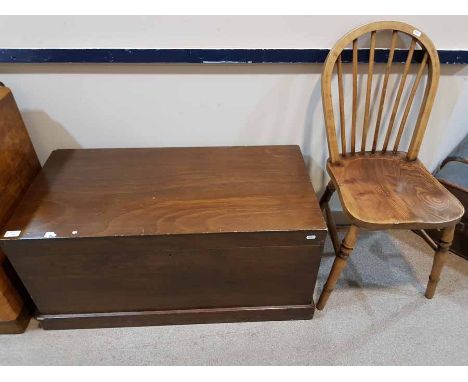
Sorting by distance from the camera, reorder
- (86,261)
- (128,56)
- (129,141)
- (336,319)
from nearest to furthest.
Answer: (86,261) → (128,56) → (336,319) → (129,141)

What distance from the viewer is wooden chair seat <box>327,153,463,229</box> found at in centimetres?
101

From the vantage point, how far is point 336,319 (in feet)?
4.10

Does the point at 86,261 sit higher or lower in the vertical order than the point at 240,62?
lower

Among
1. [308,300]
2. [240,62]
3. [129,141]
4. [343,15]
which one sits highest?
[343,15]

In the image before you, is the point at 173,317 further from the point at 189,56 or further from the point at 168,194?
the point at 189,56

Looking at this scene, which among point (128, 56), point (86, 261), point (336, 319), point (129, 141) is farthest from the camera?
point (129, 141)

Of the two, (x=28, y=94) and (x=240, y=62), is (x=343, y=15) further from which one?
(x=28, y=94)

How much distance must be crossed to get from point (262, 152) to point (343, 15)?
499 millimetres

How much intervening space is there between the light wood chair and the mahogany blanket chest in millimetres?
124

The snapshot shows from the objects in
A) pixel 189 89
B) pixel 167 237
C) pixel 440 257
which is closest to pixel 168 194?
pixel 167 237

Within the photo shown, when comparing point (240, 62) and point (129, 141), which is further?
point (129, 141)

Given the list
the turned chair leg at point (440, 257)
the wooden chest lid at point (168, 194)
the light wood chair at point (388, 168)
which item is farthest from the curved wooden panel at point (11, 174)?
the turned chair leg at point (440, 257)

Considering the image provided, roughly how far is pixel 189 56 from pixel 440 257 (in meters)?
1.06
